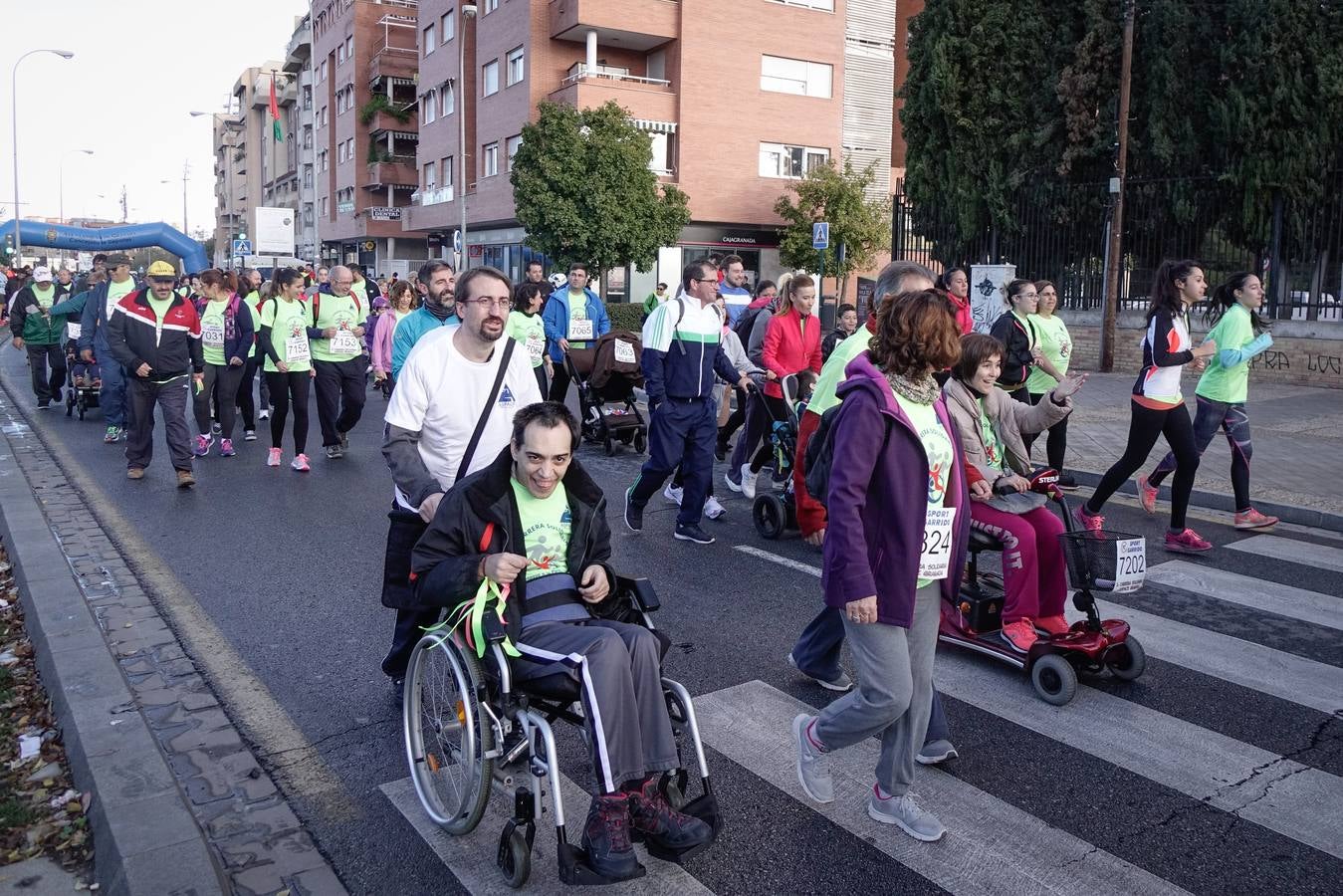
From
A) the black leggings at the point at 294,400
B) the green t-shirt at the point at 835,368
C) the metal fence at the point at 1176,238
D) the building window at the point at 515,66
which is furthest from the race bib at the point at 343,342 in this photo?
the building window at the point at 515,66

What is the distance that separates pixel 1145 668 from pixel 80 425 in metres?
12.6

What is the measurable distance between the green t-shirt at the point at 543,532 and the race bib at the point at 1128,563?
96.8 inches

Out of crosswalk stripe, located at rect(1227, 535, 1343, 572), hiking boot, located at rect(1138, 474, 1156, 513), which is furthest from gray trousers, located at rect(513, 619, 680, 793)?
hiking boot, located at rect(1138, 474, 1156, 513)

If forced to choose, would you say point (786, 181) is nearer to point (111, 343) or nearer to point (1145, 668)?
point (111, 343)

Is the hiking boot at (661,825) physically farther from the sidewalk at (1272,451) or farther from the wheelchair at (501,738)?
the sidewalk at (1272,451)

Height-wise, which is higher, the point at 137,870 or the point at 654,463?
the point at 654,463

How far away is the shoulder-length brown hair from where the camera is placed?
11.8 feet

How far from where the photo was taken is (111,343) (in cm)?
966

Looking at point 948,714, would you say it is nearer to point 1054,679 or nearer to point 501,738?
point 1054,679

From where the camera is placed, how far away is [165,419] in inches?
382

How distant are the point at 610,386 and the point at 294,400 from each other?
124 inches

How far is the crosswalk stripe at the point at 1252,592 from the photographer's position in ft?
20.3

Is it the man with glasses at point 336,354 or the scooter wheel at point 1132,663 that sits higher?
the man with glasses at point 336,354

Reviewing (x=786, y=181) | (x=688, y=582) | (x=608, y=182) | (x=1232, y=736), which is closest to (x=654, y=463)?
(x=688, y=582)
